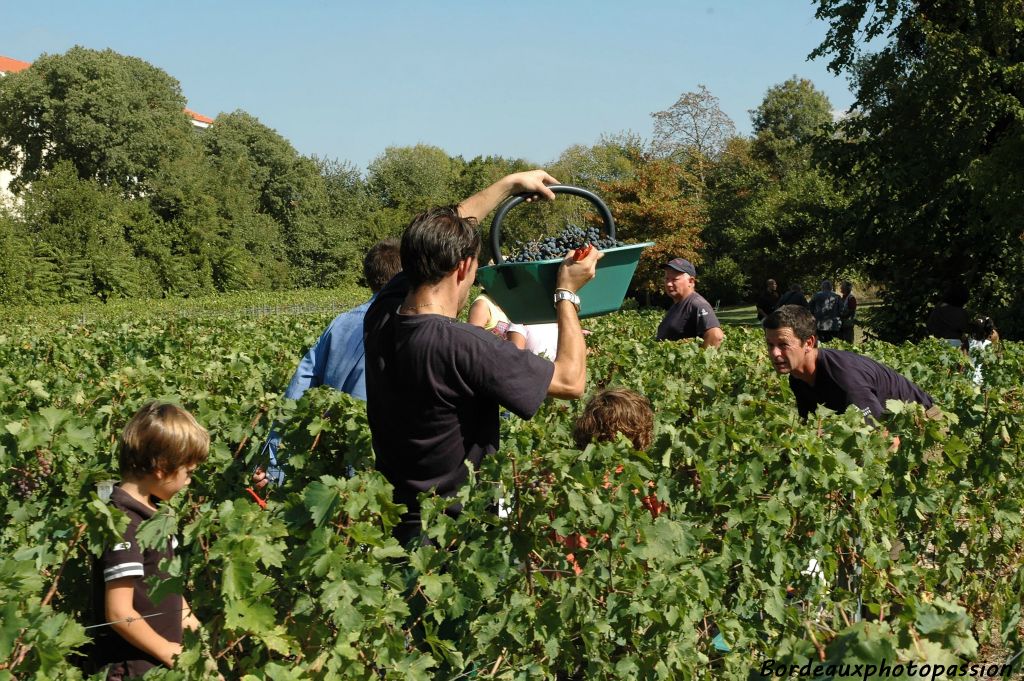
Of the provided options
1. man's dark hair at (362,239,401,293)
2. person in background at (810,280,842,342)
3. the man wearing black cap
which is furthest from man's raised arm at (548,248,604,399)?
person in background at (810,280,842,342)

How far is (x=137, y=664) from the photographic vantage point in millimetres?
2768

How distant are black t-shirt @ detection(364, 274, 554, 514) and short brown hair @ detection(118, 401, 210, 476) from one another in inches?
22.5

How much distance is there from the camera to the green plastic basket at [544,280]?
3408 mm

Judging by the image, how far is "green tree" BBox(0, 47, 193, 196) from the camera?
57.0 metres

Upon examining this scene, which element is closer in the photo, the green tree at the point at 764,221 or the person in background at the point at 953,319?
the person in background at the point at 953,319

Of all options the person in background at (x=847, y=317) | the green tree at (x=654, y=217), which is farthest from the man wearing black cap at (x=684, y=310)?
the green tree at (x=654, y=217)

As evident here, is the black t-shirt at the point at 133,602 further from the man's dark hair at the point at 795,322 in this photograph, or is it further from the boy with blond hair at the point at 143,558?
the man's dark hair at the point at 795,322

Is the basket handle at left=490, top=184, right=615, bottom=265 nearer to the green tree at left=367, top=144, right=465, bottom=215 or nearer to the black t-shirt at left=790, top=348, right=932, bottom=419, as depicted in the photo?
the black t-shirt at left=790, top=348, right=932, bottom=419

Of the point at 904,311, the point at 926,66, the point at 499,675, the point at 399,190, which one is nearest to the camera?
the point at 499,675

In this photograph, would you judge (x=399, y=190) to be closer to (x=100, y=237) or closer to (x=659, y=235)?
(x=100, y=237)

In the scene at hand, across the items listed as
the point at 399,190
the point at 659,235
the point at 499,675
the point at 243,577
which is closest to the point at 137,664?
the point at 243,577

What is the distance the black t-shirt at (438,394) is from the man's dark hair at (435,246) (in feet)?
0.44

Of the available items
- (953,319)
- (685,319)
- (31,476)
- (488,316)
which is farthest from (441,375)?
(953,319)

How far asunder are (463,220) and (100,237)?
50.6 m
